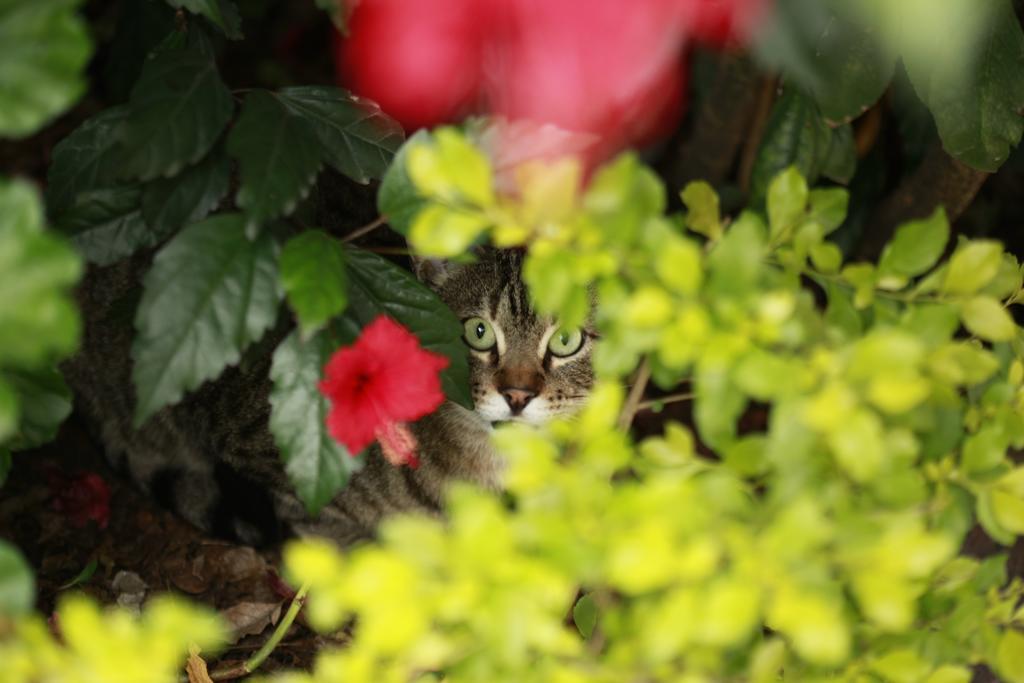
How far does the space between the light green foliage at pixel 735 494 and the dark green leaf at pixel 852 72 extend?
269mm

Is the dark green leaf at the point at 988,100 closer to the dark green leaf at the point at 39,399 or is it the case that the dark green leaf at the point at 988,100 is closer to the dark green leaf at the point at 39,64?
the dark green leaf at the point at 39,64

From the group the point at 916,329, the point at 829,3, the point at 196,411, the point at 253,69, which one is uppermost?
the point at 829,3

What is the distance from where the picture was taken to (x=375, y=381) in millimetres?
994

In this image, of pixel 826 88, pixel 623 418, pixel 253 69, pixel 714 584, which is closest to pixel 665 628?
pixel 714 584

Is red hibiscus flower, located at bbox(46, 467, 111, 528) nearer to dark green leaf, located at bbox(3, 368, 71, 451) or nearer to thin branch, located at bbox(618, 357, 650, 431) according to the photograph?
dark green leaf, located at bbox(3, 368, 71, 451)

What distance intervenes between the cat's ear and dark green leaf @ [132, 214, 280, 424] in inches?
22.7

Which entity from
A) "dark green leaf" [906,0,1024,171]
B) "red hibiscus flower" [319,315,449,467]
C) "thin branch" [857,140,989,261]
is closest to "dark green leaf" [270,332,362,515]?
"red hibiscus flower" [319,315,449,467]

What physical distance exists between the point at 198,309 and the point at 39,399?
0.77 feet

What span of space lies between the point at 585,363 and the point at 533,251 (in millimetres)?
804

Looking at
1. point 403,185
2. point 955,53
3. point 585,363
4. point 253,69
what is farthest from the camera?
point 253,69

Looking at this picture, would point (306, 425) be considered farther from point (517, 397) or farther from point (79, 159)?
point (517, 397)

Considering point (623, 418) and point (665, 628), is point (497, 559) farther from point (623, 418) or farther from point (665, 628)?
point (623, 418)

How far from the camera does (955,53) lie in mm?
569

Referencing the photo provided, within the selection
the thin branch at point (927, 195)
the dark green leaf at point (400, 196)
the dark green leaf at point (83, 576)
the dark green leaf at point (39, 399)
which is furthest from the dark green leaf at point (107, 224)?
the thin branch at point (927, 195)
